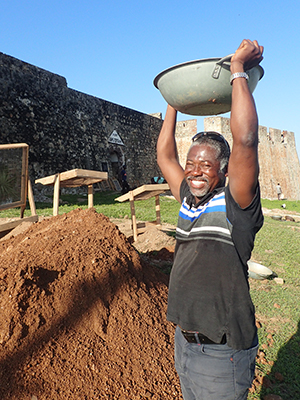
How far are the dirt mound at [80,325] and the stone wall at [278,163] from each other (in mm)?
20877

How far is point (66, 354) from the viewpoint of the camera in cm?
215

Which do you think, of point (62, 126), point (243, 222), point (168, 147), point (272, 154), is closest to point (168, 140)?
point (168, 147)

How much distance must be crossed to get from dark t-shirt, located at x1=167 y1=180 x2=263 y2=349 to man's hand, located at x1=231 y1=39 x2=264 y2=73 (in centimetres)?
51

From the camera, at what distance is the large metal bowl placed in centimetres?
154

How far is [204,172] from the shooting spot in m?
1.42

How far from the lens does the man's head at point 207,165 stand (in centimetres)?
142

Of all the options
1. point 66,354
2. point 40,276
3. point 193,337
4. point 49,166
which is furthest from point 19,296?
point 49,166

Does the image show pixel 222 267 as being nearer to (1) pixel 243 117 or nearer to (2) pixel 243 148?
(2) pixel 243 148

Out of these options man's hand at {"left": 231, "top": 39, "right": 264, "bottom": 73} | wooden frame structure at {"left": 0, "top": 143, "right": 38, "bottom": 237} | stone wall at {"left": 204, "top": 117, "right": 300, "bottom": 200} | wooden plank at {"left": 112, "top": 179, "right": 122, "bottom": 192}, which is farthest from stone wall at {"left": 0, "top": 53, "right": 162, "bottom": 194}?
man's hand at {"left": 231, "top": 39, "right": 264, "bottom": 73}

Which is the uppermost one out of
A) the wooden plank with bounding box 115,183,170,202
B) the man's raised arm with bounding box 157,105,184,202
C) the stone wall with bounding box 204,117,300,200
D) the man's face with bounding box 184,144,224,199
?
the stone wall with bounding box 204,117,300,200

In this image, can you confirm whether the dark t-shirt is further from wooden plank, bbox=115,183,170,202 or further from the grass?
wooden plank, bbox=115,183,170,202

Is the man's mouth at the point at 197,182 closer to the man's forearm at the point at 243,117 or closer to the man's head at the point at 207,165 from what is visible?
the man's head at the point at 207,165

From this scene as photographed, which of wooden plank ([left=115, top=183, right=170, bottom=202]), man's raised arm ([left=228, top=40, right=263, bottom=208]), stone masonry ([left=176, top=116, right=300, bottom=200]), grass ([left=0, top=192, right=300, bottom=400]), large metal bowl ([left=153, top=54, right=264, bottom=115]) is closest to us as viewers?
man's raised arm ([left=228, top=40, right=263, bottom=208])

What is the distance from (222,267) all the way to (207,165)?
17.5 inches
